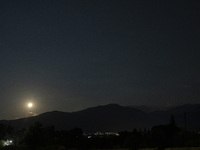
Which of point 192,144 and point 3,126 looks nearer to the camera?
point 192,144

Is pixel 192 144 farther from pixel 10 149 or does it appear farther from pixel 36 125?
pixel 10 149

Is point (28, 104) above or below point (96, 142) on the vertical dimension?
above

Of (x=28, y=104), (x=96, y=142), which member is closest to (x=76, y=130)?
(x=96, y=142)

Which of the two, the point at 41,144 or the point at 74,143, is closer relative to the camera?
the point at 41,144

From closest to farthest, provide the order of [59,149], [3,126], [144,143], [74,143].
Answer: [59,149] → [144,143] → [74,143] → [3,126]

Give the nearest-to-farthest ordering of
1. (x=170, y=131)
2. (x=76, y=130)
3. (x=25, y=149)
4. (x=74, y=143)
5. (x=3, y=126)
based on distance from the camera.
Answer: (x=25, y=149), (x=74, y=143), (x=170, y=131), (x=76, y=130), (x=3, y=126)

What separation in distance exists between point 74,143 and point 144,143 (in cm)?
1529

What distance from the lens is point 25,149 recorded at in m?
42.7

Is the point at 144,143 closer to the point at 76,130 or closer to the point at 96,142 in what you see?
the point at 96,142

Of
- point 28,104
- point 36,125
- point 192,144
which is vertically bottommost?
point 192,144

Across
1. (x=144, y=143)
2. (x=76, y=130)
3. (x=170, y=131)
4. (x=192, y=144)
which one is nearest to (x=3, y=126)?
(x=76, y=130)

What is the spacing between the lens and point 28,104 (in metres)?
48.5

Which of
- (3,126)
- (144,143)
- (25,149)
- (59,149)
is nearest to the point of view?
(59,149)

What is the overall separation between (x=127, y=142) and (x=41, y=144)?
13.5 m
